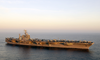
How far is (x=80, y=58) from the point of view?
78.6 feet

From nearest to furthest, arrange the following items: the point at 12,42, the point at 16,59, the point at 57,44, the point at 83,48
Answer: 1. the point at 16,59
2. the point at 83,48
3. the point at 57,44
4. the point at 12,42

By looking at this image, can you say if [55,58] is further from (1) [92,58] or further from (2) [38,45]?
(2) [38,45]

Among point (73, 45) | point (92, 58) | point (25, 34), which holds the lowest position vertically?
point (92, 58)

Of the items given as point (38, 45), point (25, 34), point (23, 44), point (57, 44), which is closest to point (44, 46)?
point (38, 45)

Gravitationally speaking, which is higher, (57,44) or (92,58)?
(57,44)

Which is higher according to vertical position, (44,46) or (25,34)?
(25,34)

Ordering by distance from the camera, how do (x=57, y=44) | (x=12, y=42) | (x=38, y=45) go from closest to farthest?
(x=57, y=44)
(x=38, y=45)
(x=12, y=42)

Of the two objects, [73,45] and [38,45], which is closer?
[73,45]

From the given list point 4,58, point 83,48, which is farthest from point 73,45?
point 4,58

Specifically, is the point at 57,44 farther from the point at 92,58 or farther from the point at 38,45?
the point at 92,58

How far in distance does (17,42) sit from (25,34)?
5434mm

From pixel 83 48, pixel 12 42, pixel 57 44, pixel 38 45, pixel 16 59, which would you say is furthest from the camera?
pixel 12 42

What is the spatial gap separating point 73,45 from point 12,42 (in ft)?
95.2

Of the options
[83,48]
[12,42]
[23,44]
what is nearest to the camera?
[83,48]
